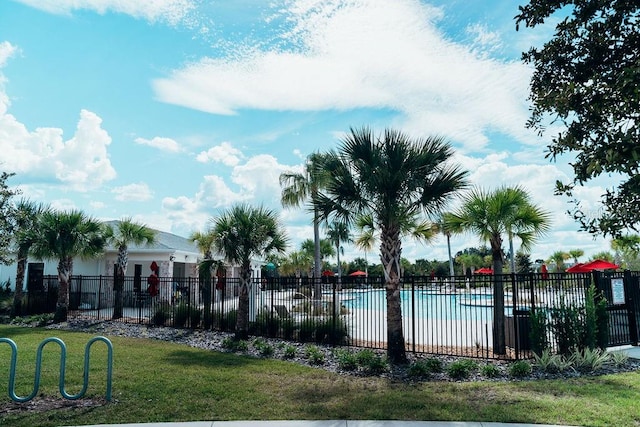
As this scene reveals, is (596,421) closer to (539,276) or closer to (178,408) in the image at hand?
(539,276)

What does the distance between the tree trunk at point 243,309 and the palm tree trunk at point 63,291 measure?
889 cm

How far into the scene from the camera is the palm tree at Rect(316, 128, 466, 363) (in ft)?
34.8

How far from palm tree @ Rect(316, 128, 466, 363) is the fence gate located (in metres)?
4.83

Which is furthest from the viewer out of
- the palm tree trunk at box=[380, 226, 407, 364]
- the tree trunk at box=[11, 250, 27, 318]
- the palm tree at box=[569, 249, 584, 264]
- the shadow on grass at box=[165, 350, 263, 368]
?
the palm tree at box=[569, 249, 584, 264]

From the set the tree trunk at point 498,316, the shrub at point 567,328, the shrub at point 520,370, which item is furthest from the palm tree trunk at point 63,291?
the shrub at point 567,328

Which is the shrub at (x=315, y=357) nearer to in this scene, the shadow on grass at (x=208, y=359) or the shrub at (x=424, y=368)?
the shadow on grass at (x=208, y=359)

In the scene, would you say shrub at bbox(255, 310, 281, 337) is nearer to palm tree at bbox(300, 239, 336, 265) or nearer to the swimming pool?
the swimming pool

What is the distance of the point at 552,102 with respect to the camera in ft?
15.9

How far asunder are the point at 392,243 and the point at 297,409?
5074mm

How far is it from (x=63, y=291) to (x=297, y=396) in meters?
14.7

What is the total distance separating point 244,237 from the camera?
14.2 meters

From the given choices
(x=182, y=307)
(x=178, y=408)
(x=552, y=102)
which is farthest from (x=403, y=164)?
(x=182, y=307)

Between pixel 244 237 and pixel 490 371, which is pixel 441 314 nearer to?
pixel 490 371

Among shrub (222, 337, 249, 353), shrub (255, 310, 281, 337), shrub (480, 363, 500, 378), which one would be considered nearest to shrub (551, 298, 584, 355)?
shrub (480, 363, 500, 378)
